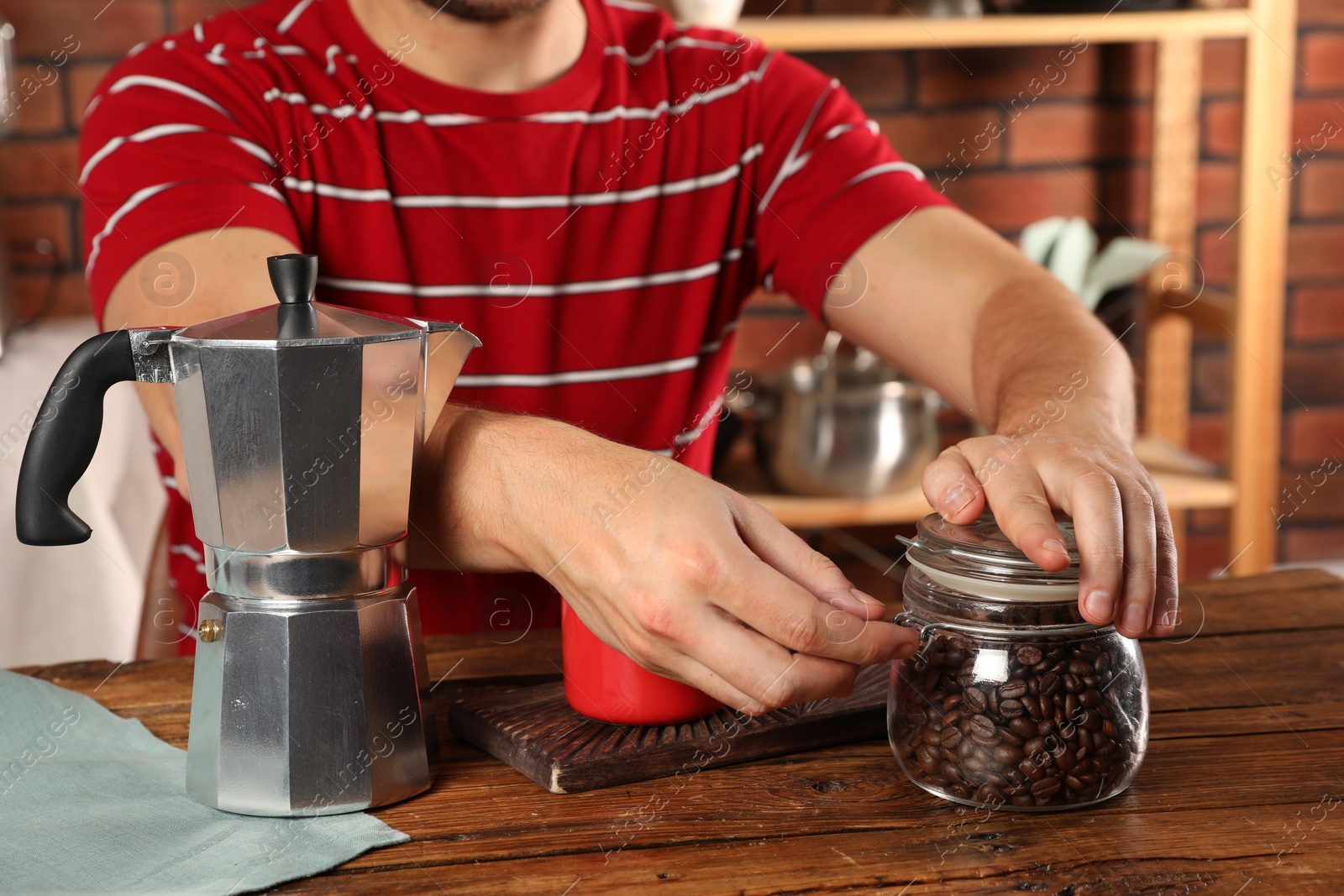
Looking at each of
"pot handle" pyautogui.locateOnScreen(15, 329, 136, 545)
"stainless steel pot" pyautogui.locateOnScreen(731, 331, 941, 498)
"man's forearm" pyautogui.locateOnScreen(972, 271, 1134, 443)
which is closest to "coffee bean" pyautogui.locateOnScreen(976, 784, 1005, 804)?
"man's forearm" pyautogui.locateOnScreen(972, 271, 1134, 443)

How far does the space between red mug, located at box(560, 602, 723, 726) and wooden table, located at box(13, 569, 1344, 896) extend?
0.05m

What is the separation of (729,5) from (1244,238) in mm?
789

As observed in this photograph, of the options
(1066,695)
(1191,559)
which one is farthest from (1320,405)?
(1066,695)

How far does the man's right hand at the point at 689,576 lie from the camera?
1.83 feet

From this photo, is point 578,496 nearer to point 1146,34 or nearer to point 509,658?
point 509,658

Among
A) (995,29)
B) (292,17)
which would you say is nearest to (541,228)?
(292,17)

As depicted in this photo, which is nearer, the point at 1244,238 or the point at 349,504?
the point at 349,504

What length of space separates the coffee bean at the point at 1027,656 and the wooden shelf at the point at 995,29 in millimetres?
1182

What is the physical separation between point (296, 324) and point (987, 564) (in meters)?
0.33

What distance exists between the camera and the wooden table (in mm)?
504

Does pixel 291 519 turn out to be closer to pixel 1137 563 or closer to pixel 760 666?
pixel 760 666

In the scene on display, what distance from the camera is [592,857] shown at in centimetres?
53

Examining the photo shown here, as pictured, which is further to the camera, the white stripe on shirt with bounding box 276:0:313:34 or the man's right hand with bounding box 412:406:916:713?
the white stripe on shirt with bounding box 276:0:313:34

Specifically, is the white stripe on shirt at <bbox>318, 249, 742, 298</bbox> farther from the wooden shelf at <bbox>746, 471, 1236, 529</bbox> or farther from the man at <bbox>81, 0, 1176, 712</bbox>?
the wooden shelf at <bbox>746, 471, 1236, 529</bbox>
